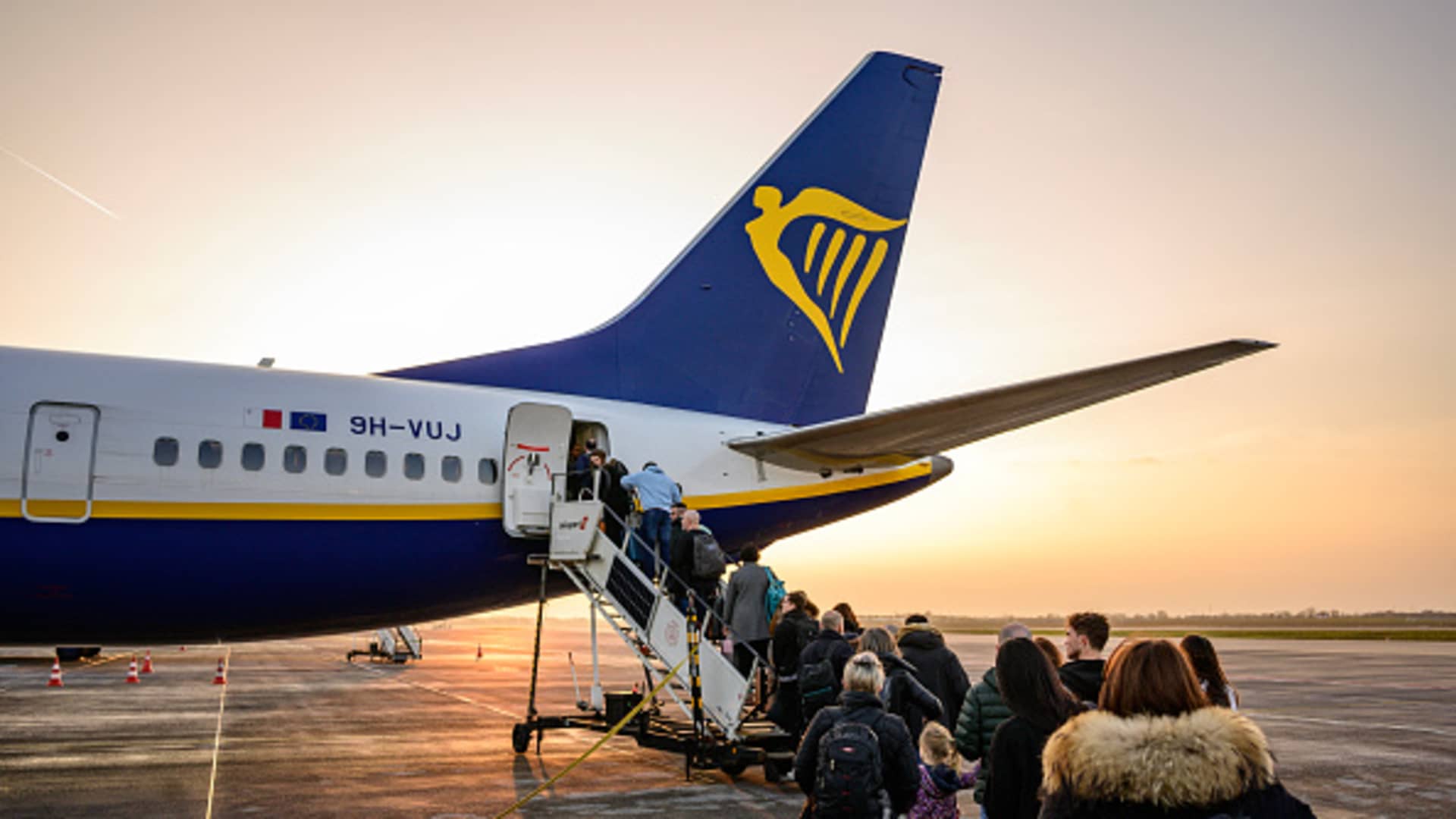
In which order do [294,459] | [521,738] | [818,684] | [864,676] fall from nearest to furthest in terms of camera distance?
[864,676] < [818,684] < [294,459] < [521,738]

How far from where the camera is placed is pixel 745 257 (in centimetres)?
1479

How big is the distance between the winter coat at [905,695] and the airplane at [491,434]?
3.98 meters

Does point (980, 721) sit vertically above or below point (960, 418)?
below

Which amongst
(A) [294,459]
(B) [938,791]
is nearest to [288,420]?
(A) [294,459]

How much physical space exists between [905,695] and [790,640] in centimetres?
339

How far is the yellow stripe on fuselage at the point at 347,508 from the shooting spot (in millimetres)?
9797

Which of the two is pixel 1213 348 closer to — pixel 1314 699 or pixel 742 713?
pixel 742 713

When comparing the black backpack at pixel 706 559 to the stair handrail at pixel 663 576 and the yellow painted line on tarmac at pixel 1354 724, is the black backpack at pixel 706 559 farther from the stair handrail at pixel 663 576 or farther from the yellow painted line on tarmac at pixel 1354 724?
the yellow painted line on tarmac at pixel 1354 724

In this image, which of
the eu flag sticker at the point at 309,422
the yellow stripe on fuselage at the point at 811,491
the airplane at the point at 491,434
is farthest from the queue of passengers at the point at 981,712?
the eu flag sticker at the point at 309,422

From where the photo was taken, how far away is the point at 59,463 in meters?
9.65

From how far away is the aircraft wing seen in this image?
9.72 metres

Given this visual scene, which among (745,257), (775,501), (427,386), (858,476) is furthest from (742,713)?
(745,257)

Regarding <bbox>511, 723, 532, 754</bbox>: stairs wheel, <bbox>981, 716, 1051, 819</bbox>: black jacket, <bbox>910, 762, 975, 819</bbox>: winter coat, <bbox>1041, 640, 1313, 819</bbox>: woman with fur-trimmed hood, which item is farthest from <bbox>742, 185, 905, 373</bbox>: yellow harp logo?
<bbox>1041, 640, 1313, 819</bbox>: woman with fur-trimmed hood

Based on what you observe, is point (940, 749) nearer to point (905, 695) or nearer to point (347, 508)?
point (905, 695)
